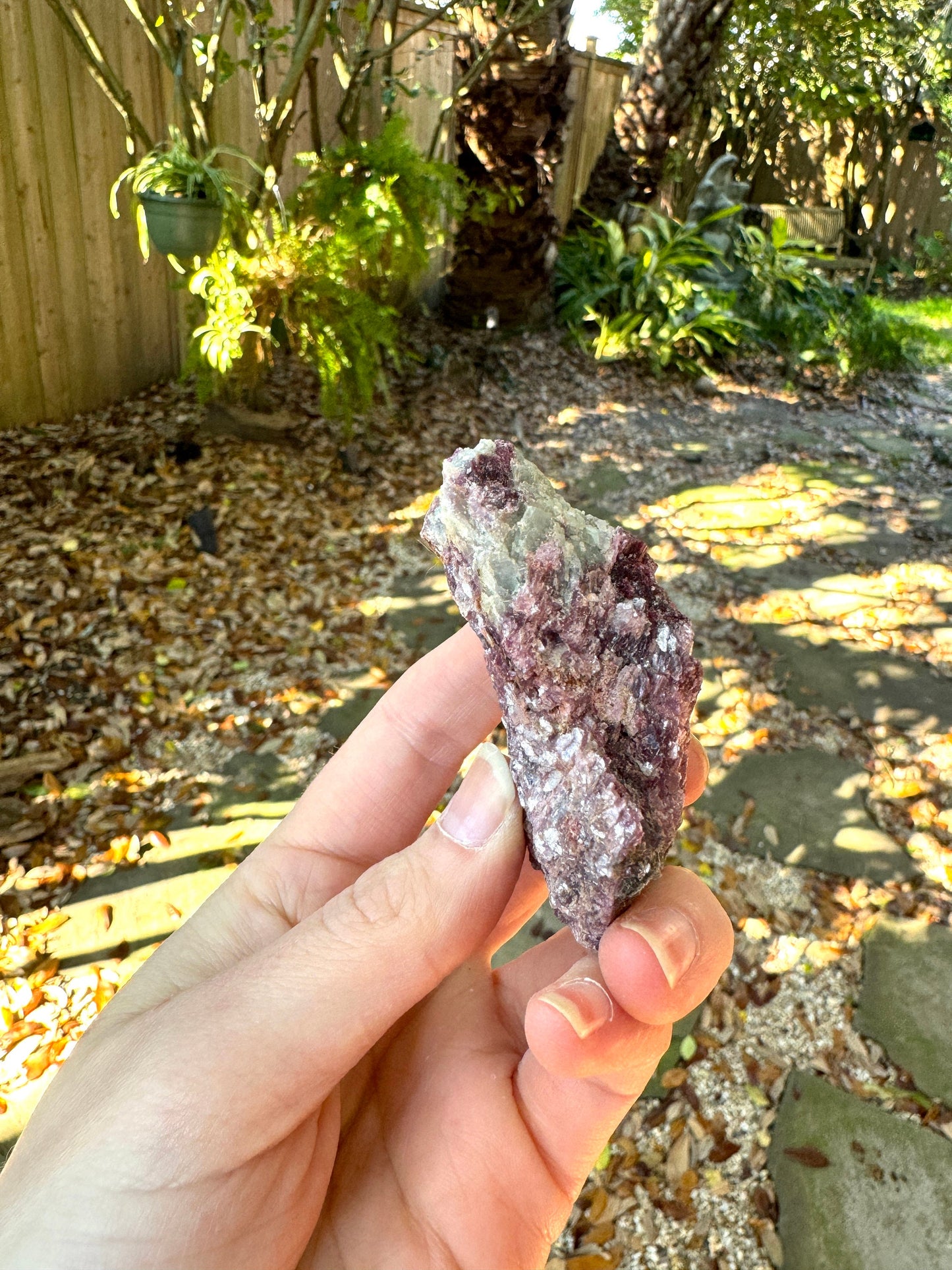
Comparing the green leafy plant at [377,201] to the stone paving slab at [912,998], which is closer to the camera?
the stone paving slab at [912,998]

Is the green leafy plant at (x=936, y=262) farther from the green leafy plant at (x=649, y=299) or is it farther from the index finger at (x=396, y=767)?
the index finger at (x=396, y=767)

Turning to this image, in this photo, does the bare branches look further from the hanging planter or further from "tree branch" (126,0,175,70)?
the hanging planter

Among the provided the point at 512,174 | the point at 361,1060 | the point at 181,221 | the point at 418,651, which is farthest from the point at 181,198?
the point at 361,1060

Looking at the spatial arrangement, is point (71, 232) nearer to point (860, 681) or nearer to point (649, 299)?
point (860, 681)

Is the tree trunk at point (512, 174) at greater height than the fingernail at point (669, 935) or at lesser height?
greater

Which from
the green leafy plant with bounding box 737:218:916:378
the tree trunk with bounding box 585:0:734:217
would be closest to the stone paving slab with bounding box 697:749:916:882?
the green leafy plant with bounding box 737:218:916:378

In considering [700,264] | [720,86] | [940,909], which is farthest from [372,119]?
[720,86]

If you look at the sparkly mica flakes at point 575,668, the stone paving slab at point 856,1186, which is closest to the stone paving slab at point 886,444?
the stone paving slab at point 856,1186
